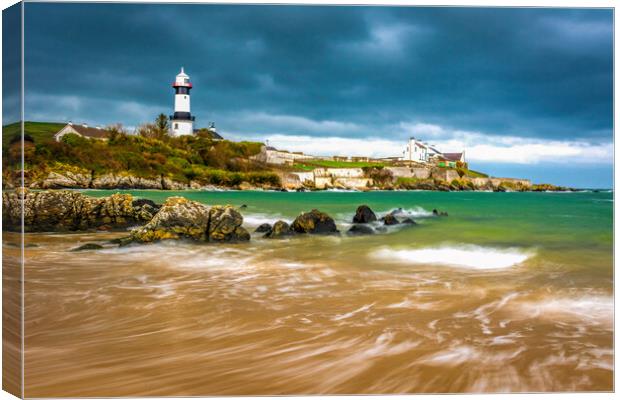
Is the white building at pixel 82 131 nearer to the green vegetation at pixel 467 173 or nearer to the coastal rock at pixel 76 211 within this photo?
the coastal rock at pixel 76 211

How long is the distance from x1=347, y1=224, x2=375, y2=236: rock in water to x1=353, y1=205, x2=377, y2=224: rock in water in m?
0.17

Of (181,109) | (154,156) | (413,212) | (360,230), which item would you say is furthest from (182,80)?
(413,212)

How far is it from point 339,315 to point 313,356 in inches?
18.6

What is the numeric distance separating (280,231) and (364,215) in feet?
3.57

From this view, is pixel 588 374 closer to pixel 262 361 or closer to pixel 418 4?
pixel 262 361

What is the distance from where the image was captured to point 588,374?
2195 mm

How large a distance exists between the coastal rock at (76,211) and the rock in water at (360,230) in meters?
2.03

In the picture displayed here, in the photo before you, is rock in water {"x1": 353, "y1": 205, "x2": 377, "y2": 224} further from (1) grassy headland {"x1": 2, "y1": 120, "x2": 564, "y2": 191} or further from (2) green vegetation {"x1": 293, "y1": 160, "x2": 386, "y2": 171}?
(2) green vegetation {"x1": 293, "y1": 160, "x2": 386, "y2": 171}

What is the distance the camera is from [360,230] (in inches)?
179

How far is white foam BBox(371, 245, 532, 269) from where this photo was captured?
3.47 metres

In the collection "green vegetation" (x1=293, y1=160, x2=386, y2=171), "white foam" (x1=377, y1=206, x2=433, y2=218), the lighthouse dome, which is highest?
the lighthouse dome

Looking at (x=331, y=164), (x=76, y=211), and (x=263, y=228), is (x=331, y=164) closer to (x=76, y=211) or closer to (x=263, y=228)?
(x=263, y=228)

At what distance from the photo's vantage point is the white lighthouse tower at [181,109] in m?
3.17

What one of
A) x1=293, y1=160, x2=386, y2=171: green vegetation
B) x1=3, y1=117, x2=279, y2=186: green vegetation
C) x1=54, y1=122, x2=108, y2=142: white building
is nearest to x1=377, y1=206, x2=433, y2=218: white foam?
x1=293, y1=160, x2=386, y2=171: green vegetation
